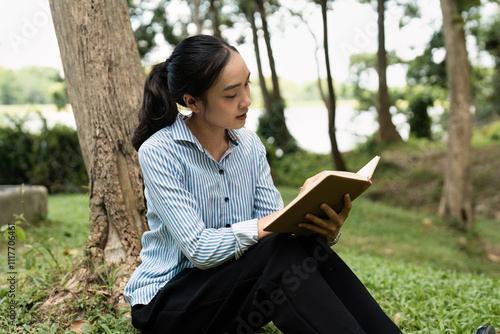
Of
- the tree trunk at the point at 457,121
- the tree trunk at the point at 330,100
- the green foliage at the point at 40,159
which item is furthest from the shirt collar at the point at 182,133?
the tree trunk at the point at 330,100

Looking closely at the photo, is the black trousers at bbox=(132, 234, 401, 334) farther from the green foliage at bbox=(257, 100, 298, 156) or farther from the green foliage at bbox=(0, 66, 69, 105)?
the green foliage at bbox=(0, 66, 69, 105)

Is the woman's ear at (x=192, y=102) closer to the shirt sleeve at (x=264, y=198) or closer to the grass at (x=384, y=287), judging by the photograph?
the shirt sleeve at (x=264, y=198)

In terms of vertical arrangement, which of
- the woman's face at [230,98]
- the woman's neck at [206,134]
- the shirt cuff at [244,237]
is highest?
the woman's face at [230,98]

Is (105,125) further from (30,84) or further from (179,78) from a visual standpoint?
(30,84)

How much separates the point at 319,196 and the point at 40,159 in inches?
303

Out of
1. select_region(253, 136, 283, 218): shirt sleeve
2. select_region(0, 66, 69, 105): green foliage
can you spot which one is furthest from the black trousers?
select_region(0, 66, 69, 105): green foliage

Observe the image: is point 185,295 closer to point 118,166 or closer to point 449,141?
point 118,166

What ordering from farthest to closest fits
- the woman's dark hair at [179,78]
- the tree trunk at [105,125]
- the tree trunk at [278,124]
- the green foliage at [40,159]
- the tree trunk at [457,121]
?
1. the tree trunk at [278,124]
2. the green foliage at [40,159]
3. the tree trunk at [457,121]
4. the tree trunk at [105,125]
5. the woman's dark hair at [179,78]

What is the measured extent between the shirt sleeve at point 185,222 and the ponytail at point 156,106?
175 millimetres

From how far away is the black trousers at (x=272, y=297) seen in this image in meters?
1.68

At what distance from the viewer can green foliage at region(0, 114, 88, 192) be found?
8.44m

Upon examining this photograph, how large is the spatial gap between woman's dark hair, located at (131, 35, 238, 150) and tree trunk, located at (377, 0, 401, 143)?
38.5ft

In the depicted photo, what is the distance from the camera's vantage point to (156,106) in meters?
2.09

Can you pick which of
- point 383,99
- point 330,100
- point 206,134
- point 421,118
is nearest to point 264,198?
point 206,134
